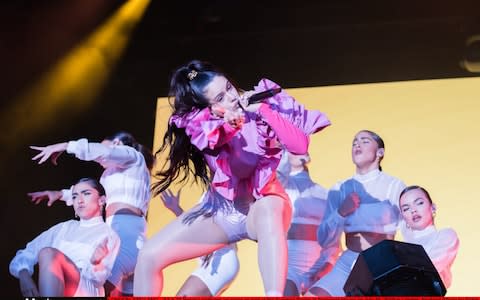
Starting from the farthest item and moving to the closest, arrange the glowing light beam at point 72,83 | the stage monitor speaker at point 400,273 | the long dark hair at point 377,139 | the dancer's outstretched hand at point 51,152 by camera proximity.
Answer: the glowing light beam at point 72,83 → the dancer's outstretched hand at point 51,152 → the long dark hair at point 377,139 → the stage monitor speaker at point 400,273

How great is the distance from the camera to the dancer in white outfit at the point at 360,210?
2.52m

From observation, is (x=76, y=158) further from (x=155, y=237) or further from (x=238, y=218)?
(x=238, y=218)

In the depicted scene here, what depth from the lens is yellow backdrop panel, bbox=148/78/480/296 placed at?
255 cm

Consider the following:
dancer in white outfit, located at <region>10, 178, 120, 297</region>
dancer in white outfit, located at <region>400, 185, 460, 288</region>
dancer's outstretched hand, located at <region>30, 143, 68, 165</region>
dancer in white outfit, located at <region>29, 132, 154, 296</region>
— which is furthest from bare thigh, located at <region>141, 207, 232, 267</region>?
dancer in white outfit, located at <region>400, 185, 460, 288</region>

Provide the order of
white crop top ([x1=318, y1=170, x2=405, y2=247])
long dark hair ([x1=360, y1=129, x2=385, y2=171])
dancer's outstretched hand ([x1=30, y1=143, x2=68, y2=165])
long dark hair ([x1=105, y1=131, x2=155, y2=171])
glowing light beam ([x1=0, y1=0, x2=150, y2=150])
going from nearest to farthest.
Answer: white crop top ([x1=318, y1=170, x2=405, y2=247]), long dark hair ([x1=360, y1=129, x2=385, y2=171]), long dark hair ([x1=105, y1=131, x2=155, y2=171]), dancer's outstretched hand ([x1=30, y1=143, x2=68, y2=165]), glowing light beam ([x1=0, y1=0, x2=150, y2=150])

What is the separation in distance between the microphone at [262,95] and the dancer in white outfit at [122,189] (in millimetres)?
551

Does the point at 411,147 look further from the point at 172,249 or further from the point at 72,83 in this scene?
the point at 72,83

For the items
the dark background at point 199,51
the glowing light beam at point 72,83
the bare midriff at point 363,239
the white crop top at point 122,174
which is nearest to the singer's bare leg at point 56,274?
the dark background at point 199,51

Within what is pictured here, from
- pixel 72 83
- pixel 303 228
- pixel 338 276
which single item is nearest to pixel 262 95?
pixel 303 228

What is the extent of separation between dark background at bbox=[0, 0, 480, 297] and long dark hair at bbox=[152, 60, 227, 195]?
130 millimetres

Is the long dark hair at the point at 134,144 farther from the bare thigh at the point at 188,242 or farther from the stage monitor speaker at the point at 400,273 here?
the stage monitor speaker at the point at 400,273

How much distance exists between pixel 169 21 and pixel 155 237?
4.10 feet

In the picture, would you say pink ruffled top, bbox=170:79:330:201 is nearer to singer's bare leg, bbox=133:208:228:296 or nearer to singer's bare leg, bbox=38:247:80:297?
singer's bare leg, bbox=133:208:228:296

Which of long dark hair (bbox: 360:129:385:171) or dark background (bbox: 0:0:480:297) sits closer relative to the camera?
long dark hair (bbox: 360:129:385:171)
